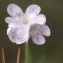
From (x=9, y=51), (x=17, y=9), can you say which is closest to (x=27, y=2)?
(x=9, y=51)

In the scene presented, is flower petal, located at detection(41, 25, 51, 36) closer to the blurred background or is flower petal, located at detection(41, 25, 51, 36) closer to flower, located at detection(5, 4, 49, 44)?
flower, located at detection(5, 4, 49, 44)

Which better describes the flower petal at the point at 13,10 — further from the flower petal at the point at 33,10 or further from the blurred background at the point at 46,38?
the blurred background at the point at 46,38

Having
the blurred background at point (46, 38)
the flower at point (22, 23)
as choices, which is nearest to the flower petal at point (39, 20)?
the flower at point (22, 23)

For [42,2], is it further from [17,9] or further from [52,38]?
[17,9]

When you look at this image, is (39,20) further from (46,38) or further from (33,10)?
(46,38)

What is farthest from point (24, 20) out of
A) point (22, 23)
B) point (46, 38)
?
point (46, 38)

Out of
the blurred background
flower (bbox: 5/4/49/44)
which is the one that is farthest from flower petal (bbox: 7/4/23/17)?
the blurred background
